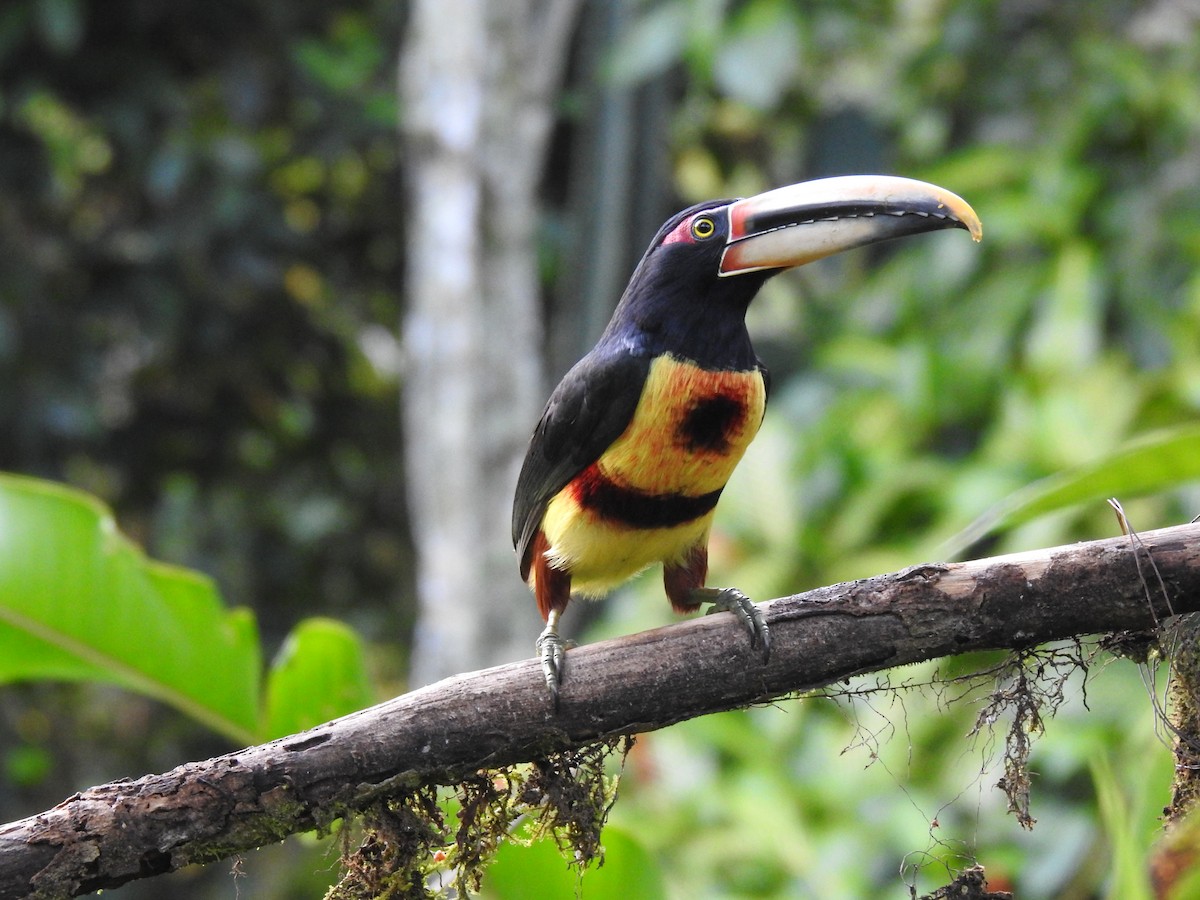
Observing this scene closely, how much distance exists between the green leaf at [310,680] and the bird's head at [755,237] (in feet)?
3.08

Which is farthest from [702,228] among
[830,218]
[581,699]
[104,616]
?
[104,616]

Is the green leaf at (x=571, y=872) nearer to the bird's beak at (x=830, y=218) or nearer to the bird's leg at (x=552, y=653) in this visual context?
the bird's leg at (x=552, y=653)

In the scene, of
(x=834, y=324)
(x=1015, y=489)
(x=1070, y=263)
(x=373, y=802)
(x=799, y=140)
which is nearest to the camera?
(x=373, y=802)

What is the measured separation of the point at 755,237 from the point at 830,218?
15 cm

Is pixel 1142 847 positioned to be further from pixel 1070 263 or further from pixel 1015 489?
pixel 1070 263

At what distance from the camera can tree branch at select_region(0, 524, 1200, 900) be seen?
176 centimetres

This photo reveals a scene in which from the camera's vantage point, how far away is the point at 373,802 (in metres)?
1.91


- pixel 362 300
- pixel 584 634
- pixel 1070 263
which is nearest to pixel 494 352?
pixel 584 634

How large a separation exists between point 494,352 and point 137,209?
7.23 feet

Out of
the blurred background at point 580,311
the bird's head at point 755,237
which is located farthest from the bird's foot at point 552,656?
the blurred background at point 580,311

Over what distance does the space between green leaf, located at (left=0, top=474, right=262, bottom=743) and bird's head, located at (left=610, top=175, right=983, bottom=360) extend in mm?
1099

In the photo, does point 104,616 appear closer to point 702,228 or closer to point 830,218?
point 702,228

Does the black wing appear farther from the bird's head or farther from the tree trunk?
the tree trunk

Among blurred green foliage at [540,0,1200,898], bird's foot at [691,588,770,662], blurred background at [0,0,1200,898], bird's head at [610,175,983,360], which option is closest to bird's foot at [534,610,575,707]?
bird's foot at [691,588,770,662]
